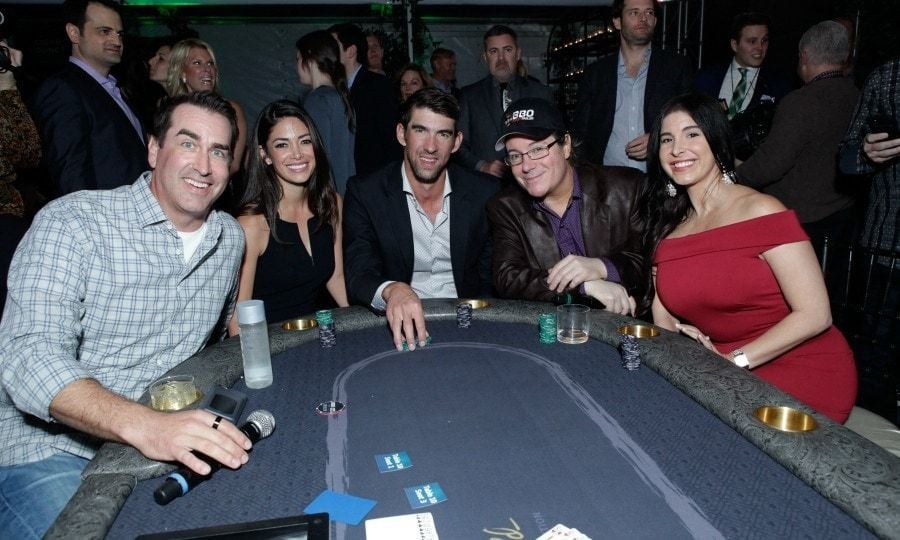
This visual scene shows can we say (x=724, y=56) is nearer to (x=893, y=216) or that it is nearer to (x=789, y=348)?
(x=893, y=216)

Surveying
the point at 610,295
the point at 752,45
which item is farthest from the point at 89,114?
the point at 752,45

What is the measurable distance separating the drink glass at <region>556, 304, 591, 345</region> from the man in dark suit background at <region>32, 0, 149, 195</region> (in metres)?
2.27

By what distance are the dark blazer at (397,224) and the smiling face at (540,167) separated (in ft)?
1.20

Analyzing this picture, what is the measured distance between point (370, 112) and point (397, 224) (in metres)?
1.50

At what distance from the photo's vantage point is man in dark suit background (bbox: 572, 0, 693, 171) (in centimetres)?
349

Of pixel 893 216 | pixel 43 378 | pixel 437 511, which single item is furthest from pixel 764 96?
pixel 43 378

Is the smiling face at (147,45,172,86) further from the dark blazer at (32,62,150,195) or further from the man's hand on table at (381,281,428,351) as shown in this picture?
the man's hand on table at (381,281,428,351)

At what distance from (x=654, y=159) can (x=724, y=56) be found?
662cm

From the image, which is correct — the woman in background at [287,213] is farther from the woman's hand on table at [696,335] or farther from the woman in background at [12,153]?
the woman's hand on table at [696,335]

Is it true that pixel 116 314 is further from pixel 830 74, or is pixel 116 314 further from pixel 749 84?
pixel 749 84

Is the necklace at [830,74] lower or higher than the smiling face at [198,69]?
lower

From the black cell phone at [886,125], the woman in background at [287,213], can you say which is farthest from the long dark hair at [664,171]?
the woman in background at [287,213]

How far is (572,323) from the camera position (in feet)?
6.14

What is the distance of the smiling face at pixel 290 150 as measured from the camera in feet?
8.84
